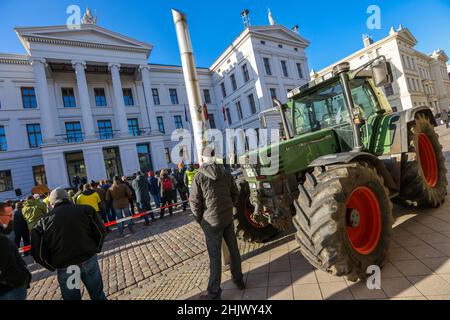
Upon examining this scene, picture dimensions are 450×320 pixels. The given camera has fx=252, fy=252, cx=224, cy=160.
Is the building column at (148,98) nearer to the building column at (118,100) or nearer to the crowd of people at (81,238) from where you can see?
the building column at (118,100)

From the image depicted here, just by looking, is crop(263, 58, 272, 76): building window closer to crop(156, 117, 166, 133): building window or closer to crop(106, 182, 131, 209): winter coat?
crop(156, 117, 166, 133): building window

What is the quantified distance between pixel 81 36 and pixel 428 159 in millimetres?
30260

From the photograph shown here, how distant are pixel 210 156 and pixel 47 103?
83.1 feet

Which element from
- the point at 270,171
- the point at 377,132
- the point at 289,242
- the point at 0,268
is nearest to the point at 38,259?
the point at 0,268

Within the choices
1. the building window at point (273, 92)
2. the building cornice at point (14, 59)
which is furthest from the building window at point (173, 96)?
the building cornice at point (14, 59)

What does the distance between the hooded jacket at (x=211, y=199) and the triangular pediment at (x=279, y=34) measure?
3068cm

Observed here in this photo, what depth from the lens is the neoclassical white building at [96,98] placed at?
923 inches

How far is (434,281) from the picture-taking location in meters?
2.72

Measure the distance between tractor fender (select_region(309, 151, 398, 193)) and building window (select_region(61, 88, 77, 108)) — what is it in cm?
3052

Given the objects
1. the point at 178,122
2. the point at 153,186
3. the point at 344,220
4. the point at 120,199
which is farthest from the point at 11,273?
the point at 178,122

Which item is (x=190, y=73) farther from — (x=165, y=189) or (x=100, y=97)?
(x=100, y=97)

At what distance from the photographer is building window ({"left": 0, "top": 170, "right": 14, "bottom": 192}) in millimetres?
23844

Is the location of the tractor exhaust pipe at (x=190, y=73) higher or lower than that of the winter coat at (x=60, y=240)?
higher

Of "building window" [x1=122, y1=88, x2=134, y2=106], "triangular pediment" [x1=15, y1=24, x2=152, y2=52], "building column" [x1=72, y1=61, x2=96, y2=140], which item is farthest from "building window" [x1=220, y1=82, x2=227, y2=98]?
"building column" [x1=72, y1=61, x2=96, y2=140]
